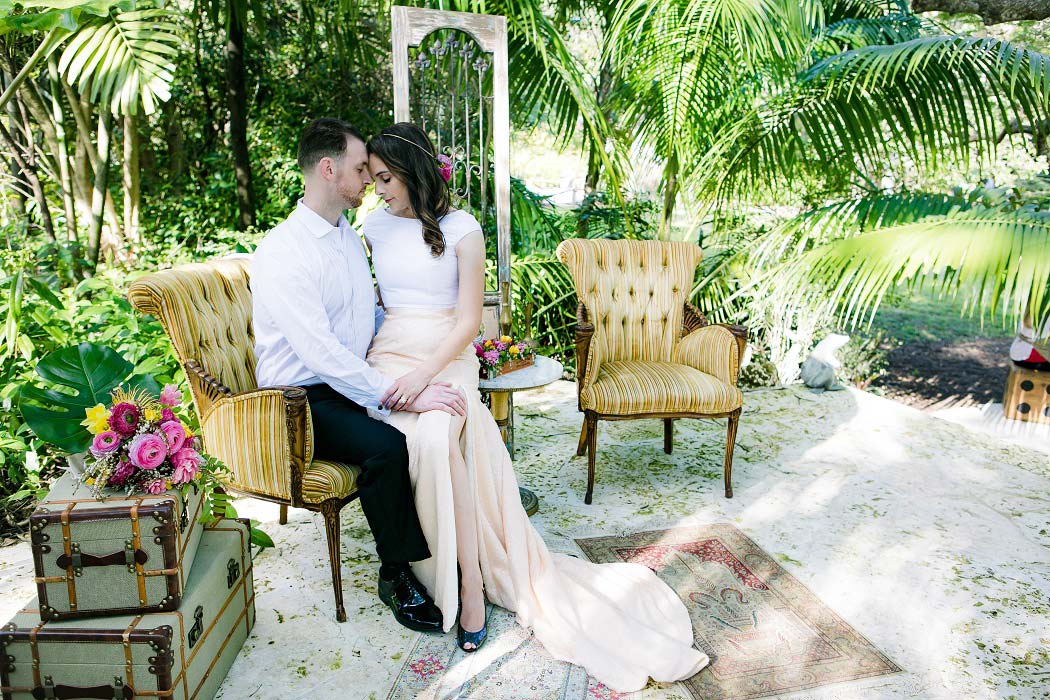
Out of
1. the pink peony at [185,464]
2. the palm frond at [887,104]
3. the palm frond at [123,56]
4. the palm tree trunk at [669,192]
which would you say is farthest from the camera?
the palm tree trunk at [669,192]

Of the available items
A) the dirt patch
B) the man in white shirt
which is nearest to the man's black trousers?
the man in white shirt

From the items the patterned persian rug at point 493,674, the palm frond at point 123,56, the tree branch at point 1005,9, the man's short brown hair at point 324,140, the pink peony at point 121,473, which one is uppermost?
the tree branch at point 1005,9

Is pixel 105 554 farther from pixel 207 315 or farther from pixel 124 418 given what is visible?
pixel 207 315

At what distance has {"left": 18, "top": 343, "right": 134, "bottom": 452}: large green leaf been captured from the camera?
206 cm

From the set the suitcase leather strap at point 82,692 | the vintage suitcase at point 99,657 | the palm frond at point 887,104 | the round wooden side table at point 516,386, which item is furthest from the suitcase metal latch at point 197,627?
the palm frond at point 887,104

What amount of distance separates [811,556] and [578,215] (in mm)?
3445

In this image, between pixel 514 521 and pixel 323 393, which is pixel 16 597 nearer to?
pixel 323 393

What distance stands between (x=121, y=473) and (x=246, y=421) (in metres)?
0.50

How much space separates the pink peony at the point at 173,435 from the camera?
1825 mm

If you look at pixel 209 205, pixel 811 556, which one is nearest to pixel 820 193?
pixel 811 556

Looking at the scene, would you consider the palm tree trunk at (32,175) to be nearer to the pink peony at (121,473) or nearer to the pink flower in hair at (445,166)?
the pink flower in hair at (445,166)

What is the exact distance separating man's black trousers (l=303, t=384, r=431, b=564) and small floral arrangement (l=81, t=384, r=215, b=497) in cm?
52

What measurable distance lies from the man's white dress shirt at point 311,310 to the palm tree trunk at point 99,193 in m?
3.40

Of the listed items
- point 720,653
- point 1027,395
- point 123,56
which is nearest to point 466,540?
point 720,653
